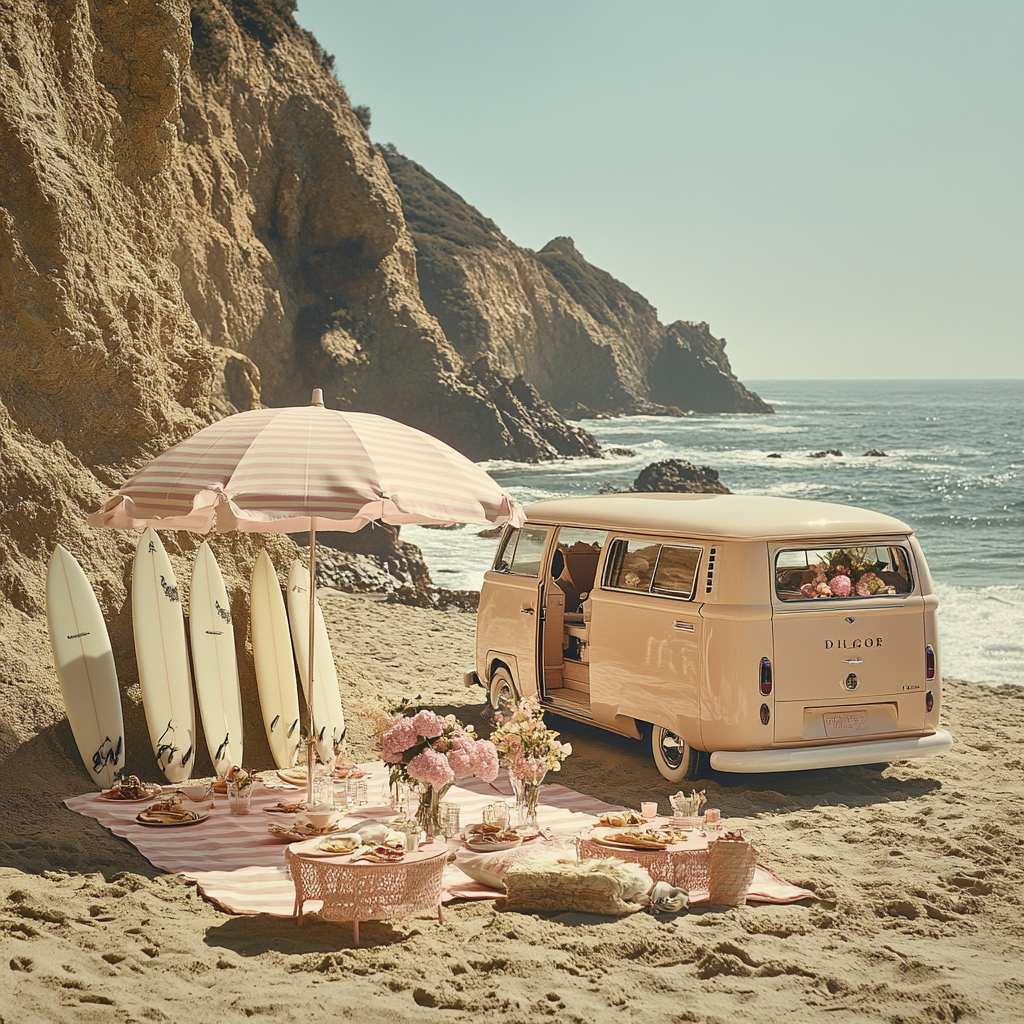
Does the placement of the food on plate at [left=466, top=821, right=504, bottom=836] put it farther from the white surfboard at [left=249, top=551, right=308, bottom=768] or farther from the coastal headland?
the white surfboard at [left=249, top=551, right=308, bottom=768]

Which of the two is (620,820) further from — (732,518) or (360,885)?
(732,518)

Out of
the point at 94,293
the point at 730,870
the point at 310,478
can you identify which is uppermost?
the point at 94,293

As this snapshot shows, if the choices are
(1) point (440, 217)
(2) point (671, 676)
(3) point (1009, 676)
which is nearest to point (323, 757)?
(2) point (671, 676)

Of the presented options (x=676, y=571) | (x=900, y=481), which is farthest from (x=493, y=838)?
(x=900, y=481)

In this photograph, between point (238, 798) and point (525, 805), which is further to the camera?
point (238, 798)

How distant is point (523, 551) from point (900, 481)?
45739mm

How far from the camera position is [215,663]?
835 centimetres

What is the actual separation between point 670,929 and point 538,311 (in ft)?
287

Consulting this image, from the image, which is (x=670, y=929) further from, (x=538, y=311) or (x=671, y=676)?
(x=538, y=311)

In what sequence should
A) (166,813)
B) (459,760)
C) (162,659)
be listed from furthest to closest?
1. (162,659)
2. (166,813)
3. (459,760)

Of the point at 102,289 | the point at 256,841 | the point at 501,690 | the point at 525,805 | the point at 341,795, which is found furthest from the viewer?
the point at 501,690

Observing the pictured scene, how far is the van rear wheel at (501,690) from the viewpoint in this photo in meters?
9.85

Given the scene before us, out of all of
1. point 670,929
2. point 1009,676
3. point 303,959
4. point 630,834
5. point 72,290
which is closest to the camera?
point 303,959

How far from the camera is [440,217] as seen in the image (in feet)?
268
